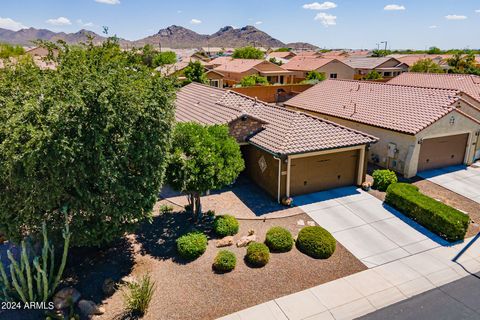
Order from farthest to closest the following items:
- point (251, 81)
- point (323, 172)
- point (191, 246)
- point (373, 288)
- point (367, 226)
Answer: point (251, 81)
point (323, 172)
point (367, 226)
point (191, 246)
point (373, 288)

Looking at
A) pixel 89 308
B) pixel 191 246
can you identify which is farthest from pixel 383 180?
pixel 89 308

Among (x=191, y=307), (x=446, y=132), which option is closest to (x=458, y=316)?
(x=191, y=307)

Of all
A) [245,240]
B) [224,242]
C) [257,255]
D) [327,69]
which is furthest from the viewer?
[327,69]

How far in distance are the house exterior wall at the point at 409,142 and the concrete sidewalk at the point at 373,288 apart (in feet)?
25.3

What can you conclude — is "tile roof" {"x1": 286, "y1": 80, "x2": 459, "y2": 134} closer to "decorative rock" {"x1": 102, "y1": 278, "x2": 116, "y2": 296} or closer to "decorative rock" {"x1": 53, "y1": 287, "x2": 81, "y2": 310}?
"decorative rock" {"x1": 102, "y1": 278, "x2": 116, "y2": 296}

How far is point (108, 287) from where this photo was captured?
1042cm

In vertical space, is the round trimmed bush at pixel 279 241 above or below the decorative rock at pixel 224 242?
above

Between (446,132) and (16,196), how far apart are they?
22.1m

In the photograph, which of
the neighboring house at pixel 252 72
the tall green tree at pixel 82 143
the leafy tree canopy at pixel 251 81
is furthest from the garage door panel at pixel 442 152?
the neighboring house at pixel 252 72

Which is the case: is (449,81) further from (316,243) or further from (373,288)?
(373,288)

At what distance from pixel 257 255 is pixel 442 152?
15.9 meters

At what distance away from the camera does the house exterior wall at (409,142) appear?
757 inches

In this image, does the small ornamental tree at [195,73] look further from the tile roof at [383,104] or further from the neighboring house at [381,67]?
the neighboring house at [381,67]

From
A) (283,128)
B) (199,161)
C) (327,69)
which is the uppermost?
(327,69)
